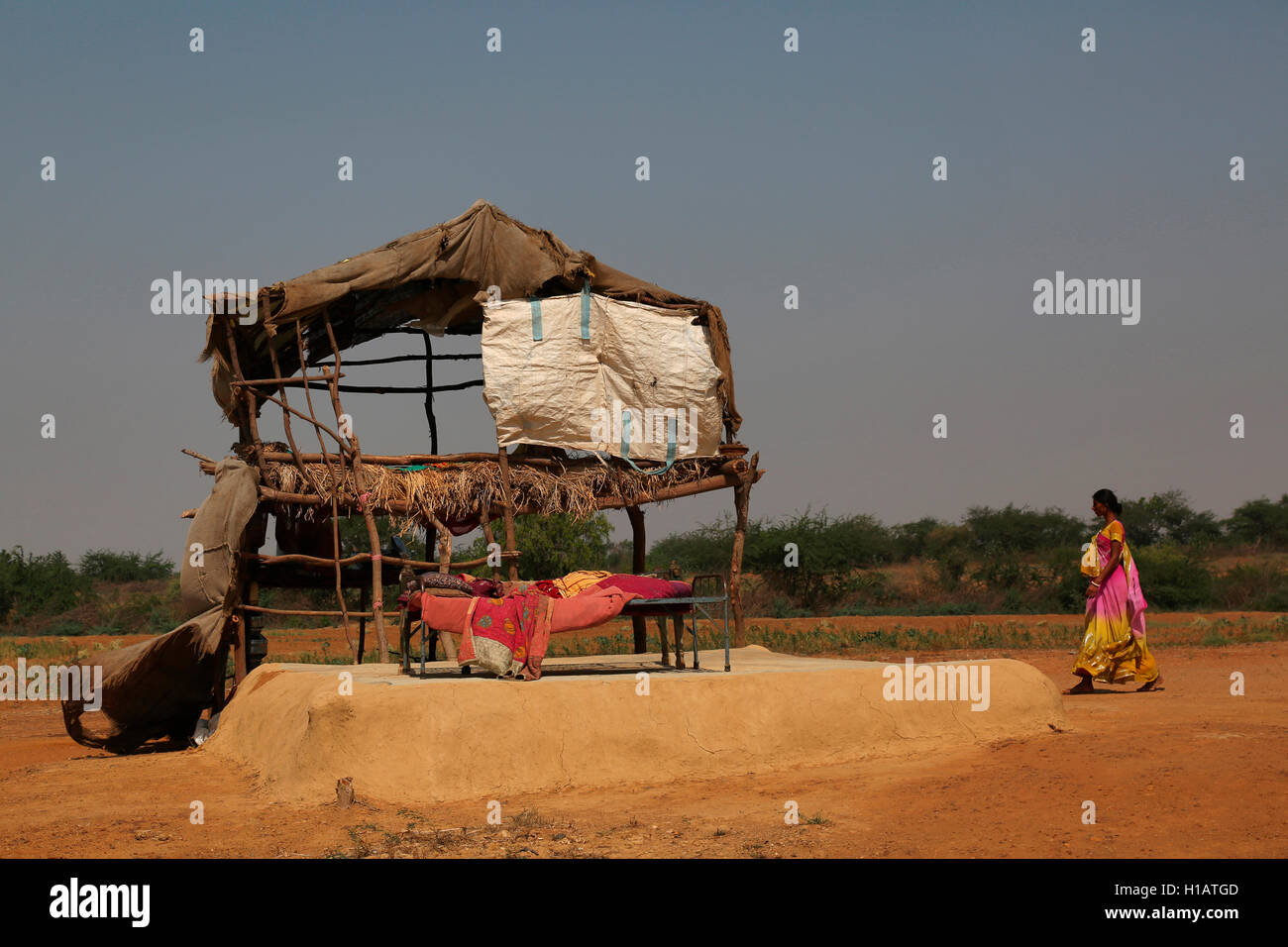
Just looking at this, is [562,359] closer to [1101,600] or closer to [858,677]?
[858,677]

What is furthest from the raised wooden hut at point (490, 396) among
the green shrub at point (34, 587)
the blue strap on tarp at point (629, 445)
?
the green shrub at point (34, 587)

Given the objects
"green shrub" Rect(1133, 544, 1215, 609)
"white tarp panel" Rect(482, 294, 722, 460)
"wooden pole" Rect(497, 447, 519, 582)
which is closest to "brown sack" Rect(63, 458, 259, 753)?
"wooden pole" Rect(497, 447, 519, 582)

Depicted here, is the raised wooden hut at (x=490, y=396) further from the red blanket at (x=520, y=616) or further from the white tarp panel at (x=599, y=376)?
the red blanket at (x=520, y=616)

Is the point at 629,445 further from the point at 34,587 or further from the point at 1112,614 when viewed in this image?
the point at 34,587

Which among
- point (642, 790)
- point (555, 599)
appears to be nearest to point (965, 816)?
point (642, 790)

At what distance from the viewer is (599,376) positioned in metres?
11.5

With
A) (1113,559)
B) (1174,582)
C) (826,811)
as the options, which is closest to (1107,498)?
(1113,559)

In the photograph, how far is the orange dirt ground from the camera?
6.01 meters

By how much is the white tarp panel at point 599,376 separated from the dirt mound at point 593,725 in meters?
2.72

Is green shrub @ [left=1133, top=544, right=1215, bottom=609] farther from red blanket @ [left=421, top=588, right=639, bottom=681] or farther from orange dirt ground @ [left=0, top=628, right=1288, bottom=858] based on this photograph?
red blanket @ [left=421, top=588, right=639, bottom=681]

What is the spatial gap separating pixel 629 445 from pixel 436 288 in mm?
2391

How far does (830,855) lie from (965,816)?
107 cm

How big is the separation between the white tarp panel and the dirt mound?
2.72 metres

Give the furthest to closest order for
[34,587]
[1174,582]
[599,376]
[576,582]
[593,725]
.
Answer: [34,587]
[1174,582]
[599,376]
[576,582]
[593,725]
